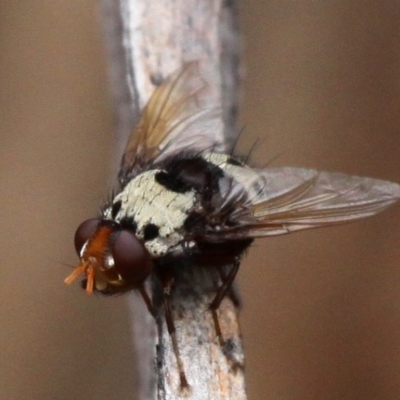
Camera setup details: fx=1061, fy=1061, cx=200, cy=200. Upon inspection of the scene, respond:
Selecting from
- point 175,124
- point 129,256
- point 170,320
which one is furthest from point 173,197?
point 175,124

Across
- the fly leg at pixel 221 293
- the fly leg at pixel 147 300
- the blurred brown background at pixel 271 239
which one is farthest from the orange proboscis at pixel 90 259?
the blurred brown background at pixel 271 239

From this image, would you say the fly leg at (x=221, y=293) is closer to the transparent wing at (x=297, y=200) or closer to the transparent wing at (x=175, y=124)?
the transparent wing at (x=297, y=200)

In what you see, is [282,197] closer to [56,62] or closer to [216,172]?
[216,172]

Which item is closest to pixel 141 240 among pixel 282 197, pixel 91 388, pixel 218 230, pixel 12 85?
pixel 218 230

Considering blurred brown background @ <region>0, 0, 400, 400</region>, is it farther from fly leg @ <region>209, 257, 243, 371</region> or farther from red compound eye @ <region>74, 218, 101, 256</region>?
red compound eye @ <region>74, 218, 101, 256</region>

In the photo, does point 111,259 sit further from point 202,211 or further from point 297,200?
point 297,200

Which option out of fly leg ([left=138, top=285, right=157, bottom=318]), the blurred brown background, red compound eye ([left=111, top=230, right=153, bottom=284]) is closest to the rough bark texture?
fly leg ([left=138, top=285, right=157, bottom=318])

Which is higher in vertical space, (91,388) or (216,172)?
(216,172)

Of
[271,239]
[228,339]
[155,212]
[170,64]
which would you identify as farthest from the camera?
[271,239]
